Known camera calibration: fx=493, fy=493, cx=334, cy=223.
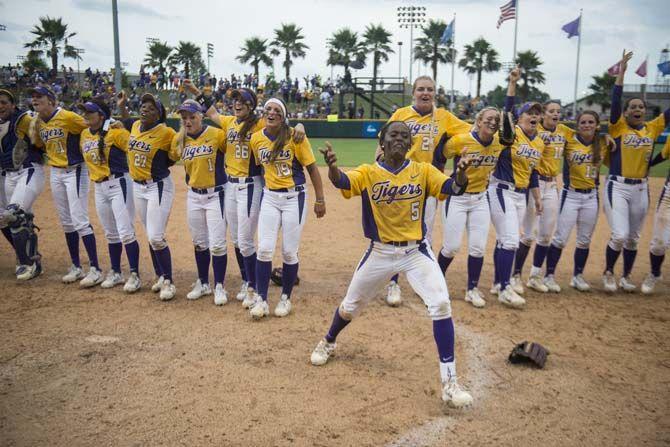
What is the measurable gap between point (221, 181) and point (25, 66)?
42.7 metres

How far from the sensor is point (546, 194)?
23.5 feet

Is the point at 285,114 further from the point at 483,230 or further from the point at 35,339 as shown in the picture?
the point at 35,339

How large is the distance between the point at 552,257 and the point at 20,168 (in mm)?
8065

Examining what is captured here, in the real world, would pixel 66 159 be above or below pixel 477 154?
below

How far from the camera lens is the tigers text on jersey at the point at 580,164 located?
6.95m

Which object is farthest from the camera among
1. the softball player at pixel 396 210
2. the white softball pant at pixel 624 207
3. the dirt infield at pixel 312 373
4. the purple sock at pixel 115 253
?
the purple sock at pixel 115 253

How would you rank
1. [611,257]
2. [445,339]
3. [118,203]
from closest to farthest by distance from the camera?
1. [445,339]
2. [118,203]
3. [611,257]

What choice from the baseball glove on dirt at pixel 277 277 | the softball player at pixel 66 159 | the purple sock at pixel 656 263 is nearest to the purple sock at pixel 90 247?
the softball player at pixel 66 159

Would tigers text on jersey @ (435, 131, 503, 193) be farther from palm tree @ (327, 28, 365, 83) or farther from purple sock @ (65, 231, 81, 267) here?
palm tree @ (327, 28, 365, 83)

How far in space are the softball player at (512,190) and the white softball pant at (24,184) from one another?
6.70 metres

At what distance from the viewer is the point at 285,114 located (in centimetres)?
598

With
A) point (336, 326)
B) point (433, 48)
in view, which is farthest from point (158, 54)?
point (336, 326)

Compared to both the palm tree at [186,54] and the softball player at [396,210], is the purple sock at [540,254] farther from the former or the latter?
the palm tree at [186,54]

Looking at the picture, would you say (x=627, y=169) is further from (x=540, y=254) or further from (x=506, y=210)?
(x=506, y=210)
